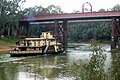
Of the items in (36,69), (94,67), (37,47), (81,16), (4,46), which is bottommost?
(4,46)

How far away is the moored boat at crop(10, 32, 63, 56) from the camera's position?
55853mm

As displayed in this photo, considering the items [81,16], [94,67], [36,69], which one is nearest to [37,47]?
[81,16]

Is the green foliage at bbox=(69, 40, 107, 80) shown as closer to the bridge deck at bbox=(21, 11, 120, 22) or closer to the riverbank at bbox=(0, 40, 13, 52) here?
the riverbank at bbox=(0, 40, 13, 52)

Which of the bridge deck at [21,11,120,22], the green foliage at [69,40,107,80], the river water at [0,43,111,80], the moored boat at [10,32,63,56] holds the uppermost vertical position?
the green foliage at [69,40,107,80]

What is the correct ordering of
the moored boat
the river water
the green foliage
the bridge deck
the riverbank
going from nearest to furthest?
the green foliage < the river water < the moored boat < the riverbank < the bridge deck

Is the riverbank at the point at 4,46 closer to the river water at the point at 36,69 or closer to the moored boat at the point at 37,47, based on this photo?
the moored boat at the point at 37,47

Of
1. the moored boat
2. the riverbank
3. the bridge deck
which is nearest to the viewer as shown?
the moored boat

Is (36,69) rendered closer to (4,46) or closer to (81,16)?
(4,46)

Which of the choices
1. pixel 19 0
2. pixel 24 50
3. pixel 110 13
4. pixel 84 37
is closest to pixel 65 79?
pixel 24 50

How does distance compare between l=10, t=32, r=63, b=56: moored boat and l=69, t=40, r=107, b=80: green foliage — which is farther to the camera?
l=10, t=32, r=63, b=56: moored boat

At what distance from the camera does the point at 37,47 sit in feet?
191

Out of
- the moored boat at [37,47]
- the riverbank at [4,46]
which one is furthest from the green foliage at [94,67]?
the riverbank at [4,46]

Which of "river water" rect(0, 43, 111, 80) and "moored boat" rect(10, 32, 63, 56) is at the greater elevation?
"river water" rect(0, 43, 111, 80)

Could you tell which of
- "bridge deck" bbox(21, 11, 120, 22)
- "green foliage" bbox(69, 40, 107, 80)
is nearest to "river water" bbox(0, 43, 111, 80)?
"green foliage" bbox(69, 40, 107, 80)
